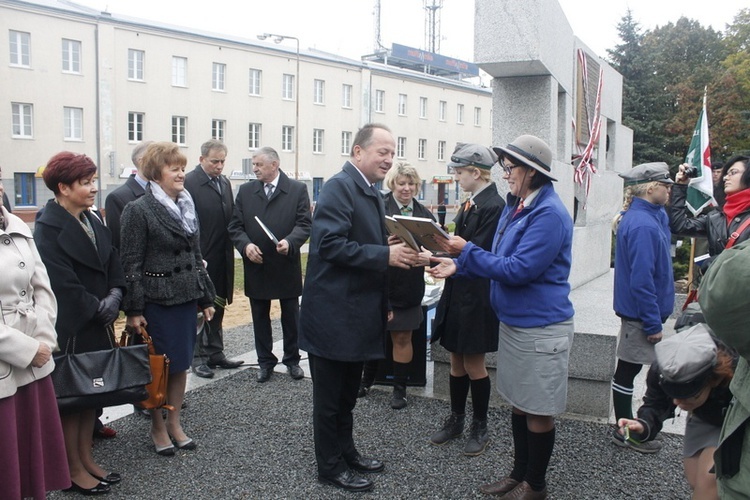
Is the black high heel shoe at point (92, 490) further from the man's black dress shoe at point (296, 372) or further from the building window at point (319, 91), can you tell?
the building window at point (319, 91)

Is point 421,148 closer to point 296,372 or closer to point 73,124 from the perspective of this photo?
point 73,124

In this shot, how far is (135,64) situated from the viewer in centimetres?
3706

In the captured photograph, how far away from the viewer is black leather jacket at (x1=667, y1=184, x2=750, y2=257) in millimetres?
4945

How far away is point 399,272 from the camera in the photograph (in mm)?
5320

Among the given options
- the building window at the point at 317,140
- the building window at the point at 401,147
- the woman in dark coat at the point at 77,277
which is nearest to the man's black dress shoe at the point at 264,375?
the woman in dark coat at the point at 77,277

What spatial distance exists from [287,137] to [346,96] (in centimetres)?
559

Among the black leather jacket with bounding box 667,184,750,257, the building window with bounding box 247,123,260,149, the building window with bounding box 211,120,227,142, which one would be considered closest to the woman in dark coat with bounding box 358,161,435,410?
the black leather jacket with bounding box 667,184,750,257

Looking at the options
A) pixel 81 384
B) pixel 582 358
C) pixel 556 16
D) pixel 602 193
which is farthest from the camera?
pixel 602 193

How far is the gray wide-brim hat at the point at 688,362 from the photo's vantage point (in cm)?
229

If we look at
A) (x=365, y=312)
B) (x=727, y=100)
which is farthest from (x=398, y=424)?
(x=727, y=100)

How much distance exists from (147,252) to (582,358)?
3206 millimetres

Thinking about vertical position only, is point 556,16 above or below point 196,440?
above

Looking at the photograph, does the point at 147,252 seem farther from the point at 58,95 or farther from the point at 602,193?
the point at 58,95

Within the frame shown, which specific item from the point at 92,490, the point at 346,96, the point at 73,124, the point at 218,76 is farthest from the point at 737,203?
the point at 346,96
